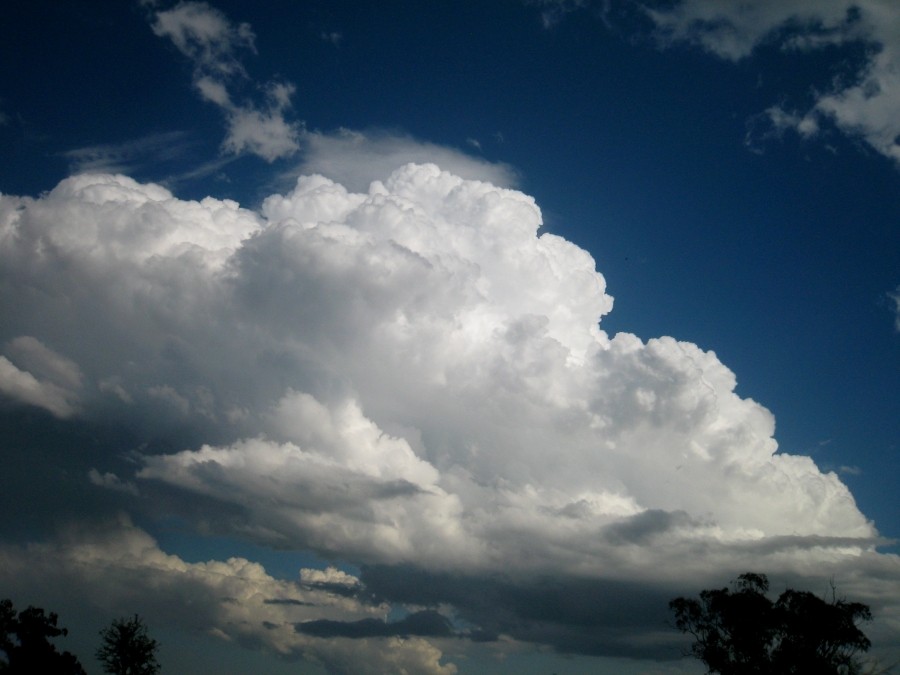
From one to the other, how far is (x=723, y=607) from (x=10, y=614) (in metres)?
73.6

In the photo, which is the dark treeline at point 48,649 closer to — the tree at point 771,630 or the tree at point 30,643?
the tree at point 30,643

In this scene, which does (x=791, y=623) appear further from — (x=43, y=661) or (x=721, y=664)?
(x=43, y=661)

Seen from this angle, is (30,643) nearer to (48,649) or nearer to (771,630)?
(48,649)

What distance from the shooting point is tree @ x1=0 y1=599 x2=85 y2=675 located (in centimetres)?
6656

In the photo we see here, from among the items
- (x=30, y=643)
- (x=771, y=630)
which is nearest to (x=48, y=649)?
(x=30, y=643)

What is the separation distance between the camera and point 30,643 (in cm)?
6750

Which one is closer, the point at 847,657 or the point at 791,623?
the point at 847,657

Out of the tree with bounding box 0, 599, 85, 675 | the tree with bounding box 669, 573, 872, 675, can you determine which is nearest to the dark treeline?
the tree with bounding box 0, 599, 85, 675

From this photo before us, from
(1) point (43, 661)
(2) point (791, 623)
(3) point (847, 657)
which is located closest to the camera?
(3) point (847, 657)

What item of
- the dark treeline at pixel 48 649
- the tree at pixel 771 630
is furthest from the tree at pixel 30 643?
the tree at pixel 771 630

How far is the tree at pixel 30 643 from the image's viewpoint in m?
66.6

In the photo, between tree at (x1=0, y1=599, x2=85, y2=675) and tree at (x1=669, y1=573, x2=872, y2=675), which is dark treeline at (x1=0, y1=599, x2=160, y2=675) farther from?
tree at (x1=669, y1=573, x2=872, y2=675)

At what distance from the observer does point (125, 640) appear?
70375 mm

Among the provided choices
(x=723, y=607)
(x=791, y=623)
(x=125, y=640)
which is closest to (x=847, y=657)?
(x=791, y=623)
